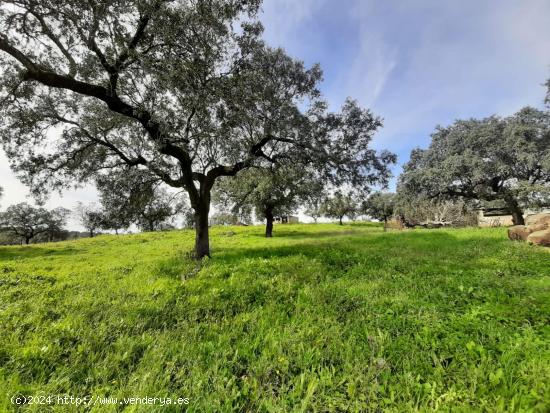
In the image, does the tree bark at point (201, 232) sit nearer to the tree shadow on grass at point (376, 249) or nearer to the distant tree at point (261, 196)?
the tree shadow on grass at point (376, 249)

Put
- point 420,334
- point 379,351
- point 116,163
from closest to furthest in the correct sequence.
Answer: point 379,351 < point 420,334 < point 116,163

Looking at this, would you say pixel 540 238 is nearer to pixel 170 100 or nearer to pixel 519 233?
pixel 519 233

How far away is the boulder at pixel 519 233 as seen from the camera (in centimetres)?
1648

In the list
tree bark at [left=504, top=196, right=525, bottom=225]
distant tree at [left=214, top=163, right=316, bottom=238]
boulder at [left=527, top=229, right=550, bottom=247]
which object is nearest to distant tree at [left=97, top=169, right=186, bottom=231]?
distant tree at [left=214, top=163, right=316, bottom=238]

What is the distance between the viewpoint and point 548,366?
12.5ft

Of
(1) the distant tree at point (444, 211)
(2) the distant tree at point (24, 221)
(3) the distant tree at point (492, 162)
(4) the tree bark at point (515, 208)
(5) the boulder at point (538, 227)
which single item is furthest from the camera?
(2) the distant tree at point (24, 221)

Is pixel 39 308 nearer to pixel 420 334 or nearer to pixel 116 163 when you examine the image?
pixel 420 334

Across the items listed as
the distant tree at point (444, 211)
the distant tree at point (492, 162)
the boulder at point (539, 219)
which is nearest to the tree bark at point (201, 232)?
the boulder at point (539, 219)

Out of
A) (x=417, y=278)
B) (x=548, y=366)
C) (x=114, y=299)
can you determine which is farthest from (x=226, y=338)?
(x=417, y=278)

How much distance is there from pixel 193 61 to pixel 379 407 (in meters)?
→ 11.5

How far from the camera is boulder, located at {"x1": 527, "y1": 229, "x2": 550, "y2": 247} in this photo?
14.1 meters

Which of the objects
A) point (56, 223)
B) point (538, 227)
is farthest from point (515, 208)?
point (56, 223)

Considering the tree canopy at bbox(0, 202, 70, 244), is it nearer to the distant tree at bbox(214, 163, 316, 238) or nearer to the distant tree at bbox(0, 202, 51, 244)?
the distant tree at bbox(0, 202, 51, 244)

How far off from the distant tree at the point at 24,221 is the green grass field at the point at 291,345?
296 ft
